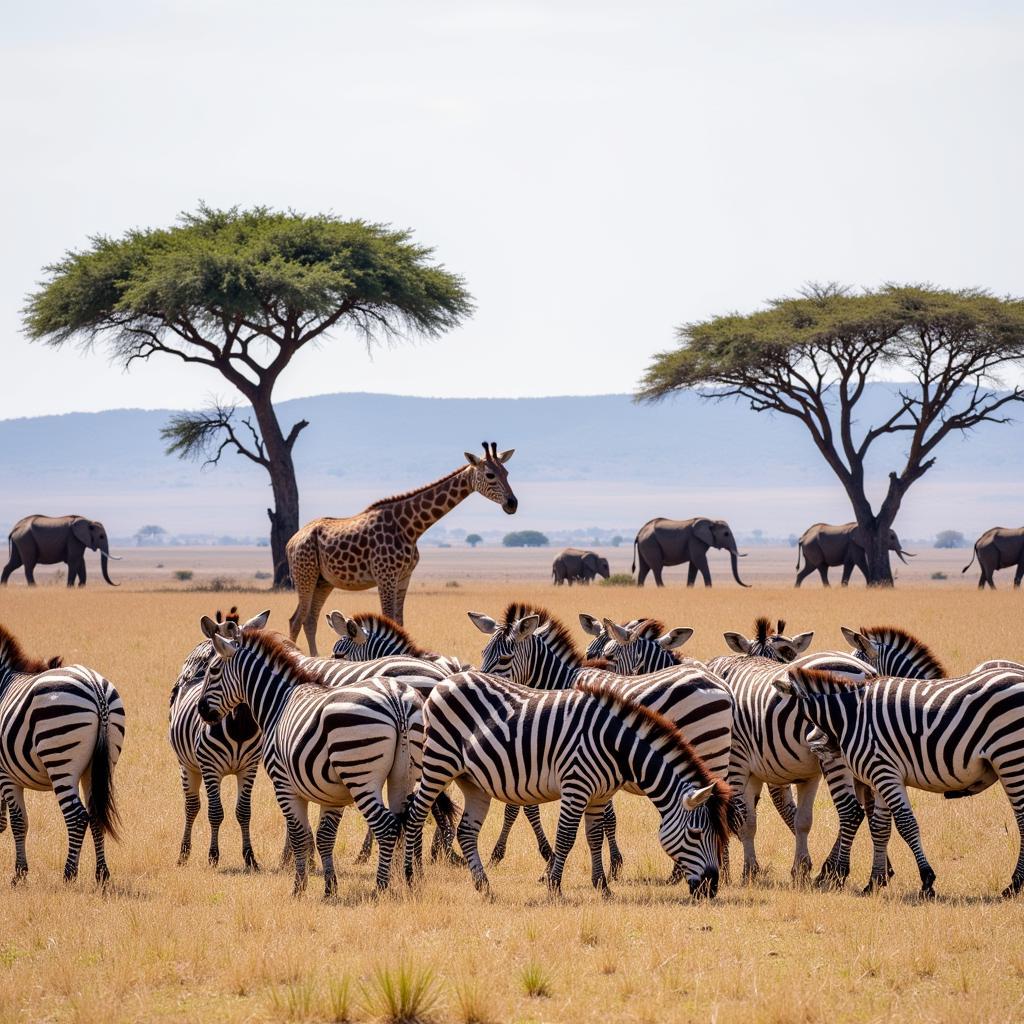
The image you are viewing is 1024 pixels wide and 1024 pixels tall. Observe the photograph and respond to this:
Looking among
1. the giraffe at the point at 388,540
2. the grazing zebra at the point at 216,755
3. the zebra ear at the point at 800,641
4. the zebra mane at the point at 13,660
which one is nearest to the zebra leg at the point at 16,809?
the zebra mane at the point at 13,660

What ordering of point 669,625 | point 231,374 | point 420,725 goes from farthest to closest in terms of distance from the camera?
point 231,374, point 669,625, point 420,725

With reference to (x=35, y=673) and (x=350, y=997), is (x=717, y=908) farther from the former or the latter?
(x=35, y=673)

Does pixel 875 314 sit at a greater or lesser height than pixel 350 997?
greater

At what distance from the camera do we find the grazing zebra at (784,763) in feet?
30.9

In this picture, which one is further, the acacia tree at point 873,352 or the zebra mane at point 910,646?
the acacia tree at point 873,352

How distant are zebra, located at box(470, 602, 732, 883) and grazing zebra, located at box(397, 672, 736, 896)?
42 cm

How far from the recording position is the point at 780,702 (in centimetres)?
970

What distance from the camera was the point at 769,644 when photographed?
37.9 ft

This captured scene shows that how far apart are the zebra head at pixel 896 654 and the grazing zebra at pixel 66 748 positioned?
17.3 feet

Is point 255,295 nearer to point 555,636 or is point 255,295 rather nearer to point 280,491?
point 280,491

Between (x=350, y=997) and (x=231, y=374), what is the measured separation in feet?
120

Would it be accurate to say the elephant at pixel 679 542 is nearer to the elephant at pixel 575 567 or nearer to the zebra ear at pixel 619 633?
the elephant at pixel 575 567

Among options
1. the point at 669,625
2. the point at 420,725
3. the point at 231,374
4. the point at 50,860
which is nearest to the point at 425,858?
the point at 420,725

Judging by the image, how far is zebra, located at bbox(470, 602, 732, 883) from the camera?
9336 mm
